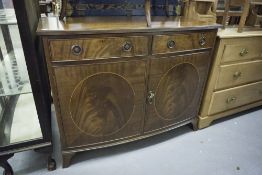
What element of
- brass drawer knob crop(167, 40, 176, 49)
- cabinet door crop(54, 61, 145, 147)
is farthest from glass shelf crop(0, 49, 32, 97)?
brass drawer knob crop(167, 40, 176, 49)

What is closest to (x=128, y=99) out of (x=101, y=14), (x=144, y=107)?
(x=144, y=107)

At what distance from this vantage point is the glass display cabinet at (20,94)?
985 mm

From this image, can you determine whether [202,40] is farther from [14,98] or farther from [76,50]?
[14,98]

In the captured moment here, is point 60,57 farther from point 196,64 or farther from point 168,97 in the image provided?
point 196,64

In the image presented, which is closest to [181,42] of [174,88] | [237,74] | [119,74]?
[174,88]

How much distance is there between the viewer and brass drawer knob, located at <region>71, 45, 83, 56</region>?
946 mm

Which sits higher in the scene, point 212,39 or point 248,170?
point 212,39

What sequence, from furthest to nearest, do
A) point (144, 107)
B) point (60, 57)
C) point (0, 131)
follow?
point (144, 107), point (0, 131), point (60, 57)

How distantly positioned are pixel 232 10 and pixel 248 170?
1.36 metres

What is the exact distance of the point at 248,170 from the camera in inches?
51.4

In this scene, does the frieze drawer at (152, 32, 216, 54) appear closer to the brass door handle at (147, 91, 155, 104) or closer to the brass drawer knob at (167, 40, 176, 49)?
the brass drawer knob at (167, 40, 176, 49)

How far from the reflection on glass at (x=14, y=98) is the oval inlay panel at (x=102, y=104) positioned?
0.27m

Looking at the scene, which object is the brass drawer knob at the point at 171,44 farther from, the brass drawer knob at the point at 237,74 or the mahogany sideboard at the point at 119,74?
the brass drawer knob at the point at 237,74

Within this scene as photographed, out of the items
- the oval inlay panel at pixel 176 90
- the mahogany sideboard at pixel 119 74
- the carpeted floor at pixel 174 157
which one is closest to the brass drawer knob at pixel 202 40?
the mahogany sideboard at pixel 119 74
